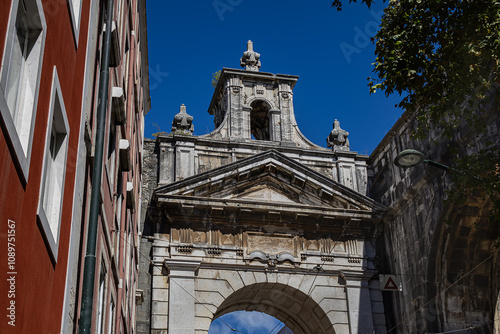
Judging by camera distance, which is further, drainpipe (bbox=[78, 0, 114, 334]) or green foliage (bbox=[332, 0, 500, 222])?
green foliage (bbox=[332, 0, 500, 222])

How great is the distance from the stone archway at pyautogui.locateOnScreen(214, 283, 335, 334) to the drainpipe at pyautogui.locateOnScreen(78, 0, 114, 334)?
10.1 metres

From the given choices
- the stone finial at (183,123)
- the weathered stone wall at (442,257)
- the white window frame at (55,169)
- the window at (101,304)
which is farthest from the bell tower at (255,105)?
the white window frame at (55,169)

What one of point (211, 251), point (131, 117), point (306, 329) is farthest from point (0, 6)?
point (306, 329)

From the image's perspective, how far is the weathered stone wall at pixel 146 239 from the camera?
17.5 metres

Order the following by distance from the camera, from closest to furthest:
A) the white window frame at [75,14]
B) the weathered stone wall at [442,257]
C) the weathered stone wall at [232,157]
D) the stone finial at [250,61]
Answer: the white window frame at [75,14] < the weathered stone wall at [442,257] < the weathered stone wall at [232,157] < the stone finial at [250,61]

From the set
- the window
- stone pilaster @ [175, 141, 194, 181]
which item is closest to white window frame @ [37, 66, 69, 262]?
the window

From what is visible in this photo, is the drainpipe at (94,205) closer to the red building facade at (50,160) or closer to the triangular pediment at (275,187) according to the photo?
the red building facade at (50,160)

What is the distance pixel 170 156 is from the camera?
64.1 ft

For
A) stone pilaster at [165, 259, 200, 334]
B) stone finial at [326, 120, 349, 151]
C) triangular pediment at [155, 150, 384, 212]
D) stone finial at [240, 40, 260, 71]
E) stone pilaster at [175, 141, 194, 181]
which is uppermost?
stone finial at [240, 40, 260, 71]

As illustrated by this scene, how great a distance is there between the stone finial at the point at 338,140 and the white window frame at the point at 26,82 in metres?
15.4

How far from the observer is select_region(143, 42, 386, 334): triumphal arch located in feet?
59.2

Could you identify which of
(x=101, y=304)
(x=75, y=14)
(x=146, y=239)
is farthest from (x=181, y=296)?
(x=75, y=14)

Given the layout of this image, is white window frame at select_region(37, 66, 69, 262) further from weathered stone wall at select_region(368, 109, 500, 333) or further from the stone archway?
the stone archway

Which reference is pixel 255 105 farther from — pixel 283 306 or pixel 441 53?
pixel 441 53
